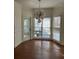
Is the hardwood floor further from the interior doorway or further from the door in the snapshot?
the interior doorway

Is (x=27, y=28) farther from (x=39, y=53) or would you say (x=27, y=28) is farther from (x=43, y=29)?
(x=39, y=53)

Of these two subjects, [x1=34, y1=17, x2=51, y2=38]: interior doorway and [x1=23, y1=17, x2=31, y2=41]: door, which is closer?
[x1=23, y1=17, x2=31, y2=41]: door

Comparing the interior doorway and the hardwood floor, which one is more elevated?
the interior doorway

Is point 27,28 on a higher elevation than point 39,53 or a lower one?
higher

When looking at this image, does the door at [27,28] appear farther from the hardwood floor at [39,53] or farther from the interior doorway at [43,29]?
the hardwood floor at [39,53]

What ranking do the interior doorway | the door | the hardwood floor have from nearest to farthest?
the hardwood floor → the door → the interior doorway

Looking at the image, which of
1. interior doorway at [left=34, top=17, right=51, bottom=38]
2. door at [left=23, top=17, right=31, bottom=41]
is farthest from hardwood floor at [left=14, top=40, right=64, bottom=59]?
interior doorway at [left=34, top=17, right=51, bottom=38]

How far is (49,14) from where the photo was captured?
1093 centimetres

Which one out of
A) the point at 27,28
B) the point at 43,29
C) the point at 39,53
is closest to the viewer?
the point at 39,53

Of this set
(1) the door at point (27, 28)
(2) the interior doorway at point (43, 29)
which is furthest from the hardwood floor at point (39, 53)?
(2) the interior doorway at point (43, 29)

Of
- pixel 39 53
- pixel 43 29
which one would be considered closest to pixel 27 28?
pixel 43 29
